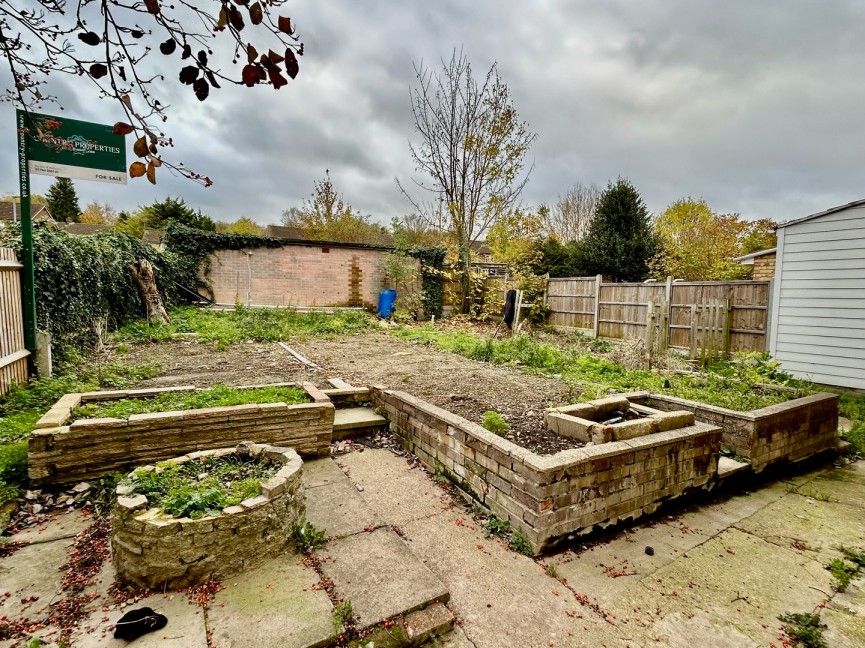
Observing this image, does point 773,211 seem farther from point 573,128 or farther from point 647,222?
point 573,128

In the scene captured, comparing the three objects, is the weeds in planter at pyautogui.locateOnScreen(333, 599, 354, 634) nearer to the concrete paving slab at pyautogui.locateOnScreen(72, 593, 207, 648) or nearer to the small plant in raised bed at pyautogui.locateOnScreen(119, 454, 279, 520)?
the concrete paving slab at pyautogui.locateOnScreen(72, 593, 207, 648)

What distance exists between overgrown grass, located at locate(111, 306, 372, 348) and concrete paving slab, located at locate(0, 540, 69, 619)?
17.8ft

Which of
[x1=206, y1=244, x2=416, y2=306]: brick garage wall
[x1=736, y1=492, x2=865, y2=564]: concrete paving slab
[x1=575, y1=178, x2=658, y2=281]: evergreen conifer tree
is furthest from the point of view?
[x1=575, y1=178, x2=658, y2=281]: evergreen conifer tree

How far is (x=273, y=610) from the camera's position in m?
1.72

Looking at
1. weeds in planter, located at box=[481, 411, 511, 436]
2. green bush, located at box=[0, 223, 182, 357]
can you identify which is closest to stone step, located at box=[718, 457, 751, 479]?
weeds in planter, located at box=[481, 411, 511, 436]

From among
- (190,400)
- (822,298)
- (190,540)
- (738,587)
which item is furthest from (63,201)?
(822,298)

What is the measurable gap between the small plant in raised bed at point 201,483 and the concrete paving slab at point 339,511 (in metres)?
0.43

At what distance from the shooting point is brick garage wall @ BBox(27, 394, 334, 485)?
2629mm

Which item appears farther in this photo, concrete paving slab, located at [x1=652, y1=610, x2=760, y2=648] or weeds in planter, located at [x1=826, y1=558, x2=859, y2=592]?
weeds in planter, located at [x1=826, y1=558, x2=859, y2=592]

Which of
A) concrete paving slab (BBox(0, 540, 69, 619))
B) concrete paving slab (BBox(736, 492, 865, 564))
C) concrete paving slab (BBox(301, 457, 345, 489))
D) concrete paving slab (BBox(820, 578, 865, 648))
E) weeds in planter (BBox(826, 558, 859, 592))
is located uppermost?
concrete paving slab (BBox(0, 540, 69, 619))

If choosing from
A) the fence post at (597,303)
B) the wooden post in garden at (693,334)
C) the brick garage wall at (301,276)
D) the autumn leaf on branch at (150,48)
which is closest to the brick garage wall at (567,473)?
the autumn leaf on branch at (150,48)

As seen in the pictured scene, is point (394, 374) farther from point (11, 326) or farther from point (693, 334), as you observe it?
point (693, 334)

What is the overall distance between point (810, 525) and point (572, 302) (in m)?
9.23

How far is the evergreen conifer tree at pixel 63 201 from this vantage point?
1101 inches
